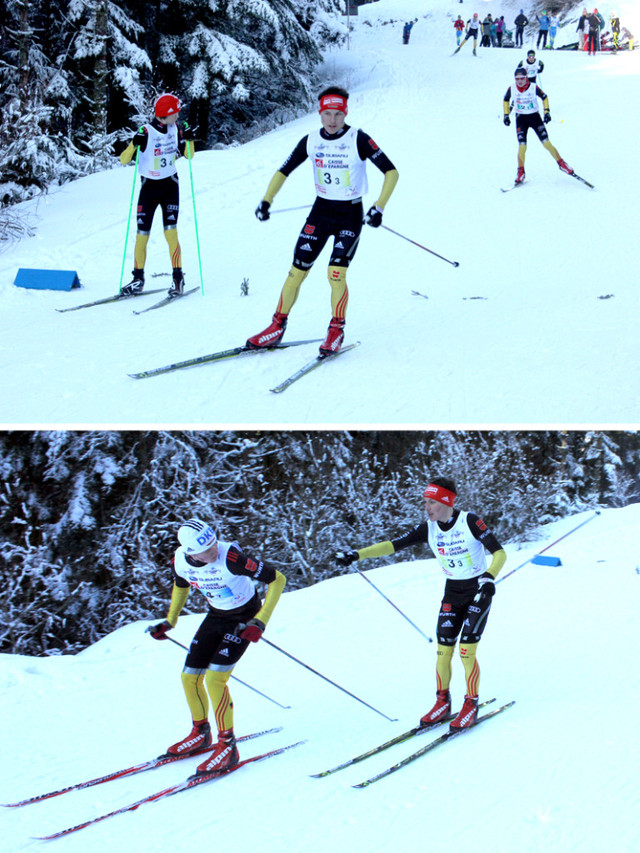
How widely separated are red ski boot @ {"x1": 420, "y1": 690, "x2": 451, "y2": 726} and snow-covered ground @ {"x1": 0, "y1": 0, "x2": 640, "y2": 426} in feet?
6.15

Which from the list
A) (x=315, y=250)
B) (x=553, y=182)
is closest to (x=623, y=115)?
(x=553, y=182)

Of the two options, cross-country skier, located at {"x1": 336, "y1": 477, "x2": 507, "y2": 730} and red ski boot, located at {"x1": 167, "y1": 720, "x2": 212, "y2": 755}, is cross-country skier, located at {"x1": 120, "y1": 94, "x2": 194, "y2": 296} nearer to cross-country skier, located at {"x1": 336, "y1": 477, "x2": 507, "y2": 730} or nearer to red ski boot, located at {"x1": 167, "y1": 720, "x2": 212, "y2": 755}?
cross-country skier, located at {"x1": 336, "y1": 477, "x2": 507, "y2": 730}

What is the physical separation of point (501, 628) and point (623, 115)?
12497 mm

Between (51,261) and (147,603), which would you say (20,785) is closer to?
(147,603)

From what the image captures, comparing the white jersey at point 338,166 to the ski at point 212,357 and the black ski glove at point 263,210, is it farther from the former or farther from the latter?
the ski at point 212,357

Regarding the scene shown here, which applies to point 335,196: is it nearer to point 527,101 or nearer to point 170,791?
point 170,791

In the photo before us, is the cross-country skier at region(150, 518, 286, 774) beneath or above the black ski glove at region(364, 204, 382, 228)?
beneath

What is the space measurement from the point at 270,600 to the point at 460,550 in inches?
51.5

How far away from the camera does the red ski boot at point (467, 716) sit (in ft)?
15.9

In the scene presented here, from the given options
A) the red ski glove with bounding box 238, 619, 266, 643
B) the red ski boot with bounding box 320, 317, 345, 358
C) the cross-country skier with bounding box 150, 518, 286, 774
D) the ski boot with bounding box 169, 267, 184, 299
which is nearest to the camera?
the red ski glove with bounding box 238, 619, 266, 643

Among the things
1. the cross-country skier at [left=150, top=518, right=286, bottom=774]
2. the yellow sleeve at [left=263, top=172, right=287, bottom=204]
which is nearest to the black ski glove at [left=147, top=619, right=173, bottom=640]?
the cross-country skier at [left=150, top=518, right=286, bottom=774]

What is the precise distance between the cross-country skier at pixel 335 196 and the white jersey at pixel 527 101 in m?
6.26

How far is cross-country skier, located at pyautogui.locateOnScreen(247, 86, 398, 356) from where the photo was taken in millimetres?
6039

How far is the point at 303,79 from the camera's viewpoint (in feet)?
70.4
